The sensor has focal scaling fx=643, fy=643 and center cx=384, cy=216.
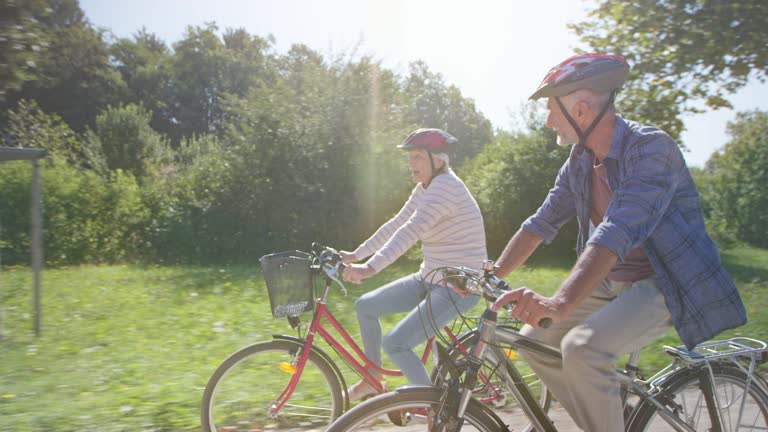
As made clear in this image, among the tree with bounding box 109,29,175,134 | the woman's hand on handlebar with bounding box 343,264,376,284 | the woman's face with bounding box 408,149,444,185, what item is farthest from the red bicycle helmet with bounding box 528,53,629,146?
the tree with bounding box 109,29,175,134

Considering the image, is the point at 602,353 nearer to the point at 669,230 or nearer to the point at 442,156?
the point at 669,230

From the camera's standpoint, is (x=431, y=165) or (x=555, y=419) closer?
(x=431, y=165)

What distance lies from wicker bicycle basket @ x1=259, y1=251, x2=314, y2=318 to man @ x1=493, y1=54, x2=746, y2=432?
145 centimetres

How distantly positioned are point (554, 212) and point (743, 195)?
2859 cm

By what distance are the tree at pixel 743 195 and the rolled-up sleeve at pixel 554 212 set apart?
89.1ft

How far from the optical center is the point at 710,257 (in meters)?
2.32

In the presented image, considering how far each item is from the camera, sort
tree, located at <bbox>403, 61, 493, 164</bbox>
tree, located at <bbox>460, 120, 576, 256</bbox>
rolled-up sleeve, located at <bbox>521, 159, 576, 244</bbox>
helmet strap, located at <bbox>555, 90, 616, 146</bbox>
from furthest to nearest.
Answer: tree, located at <bbox>403, 61, 493, 164</bbox> < tree, located at <bbox>460, 120, 576, 256</bbox> < rolled-up sleeve, located at <bbox>521, 159, 576, 244</bbox> < helmet strap, located at <bbox>555, 90, 616, 146</bbox>

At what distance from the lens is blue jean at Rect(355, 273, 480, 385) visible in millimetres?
3512

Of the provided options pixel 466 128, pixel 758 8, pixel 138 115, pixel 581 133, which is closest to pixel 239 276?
pixel 758 8

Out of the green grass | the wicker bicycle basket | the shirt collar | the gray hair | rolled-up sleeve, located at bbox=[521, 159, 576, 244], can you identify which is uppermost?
the gray hair

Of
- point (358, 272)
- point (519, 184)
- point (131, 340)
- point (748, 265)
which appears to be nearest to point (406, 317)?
point (358, 272)

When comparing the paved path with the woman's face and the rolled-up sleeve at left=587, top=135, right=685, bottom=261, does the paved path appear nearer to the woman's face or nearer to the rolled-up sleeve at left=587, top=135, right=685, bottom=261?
the woman's face

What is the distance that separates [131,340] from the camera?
6703 millimetres

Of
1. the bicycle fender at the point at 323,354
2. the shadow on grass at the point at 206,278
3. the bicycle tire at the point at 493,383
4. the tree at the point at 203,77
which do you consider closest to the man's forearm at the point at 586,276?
the bicycle tire at the point at 493,383
